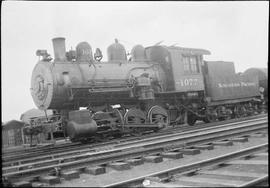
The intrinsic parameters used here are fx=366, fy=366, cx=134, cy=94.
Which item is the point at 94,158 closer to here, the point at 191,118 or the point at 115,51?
the point at 115,51

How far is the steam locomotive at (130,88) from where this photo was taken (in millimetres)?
10508

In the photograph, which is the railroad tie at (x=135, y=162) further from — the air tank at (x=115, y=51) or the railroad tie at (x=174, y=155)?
the air tank at (x=115, y=51)

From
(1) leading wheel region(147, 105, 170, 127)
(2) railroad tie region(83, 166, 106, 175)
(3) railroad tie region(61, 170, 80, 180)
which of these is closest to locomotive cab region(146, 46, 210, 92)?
(1) leading wheel region(147, 105, 170, 127)

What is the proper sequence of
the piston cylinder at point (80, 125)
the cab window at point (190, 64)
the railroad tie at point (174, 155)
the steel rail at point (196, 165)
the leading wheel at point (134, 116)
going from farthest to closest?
the cab window at point (190, 64)
the leading wheel at point (134, 116)
the piston cylinder at point (80, 125)
the railroad tie at point (174, 155)
the steel rail at point (196, 165)

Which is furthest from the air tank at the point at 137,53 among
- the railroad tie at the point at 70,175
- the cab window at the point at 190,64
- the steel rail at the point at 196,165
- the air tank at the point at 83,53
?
the railroad tie at the point at 70,175

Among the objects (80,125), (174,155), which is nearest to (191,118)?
(80,125)

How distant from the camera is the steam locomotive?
10508 millimetres

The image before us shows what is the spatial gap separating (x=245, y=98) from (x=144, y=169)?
38.0 feet

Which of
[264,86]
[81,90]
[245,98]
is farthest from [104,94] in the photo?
[264,86]

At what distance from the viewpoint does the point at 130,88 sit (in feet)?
38.2

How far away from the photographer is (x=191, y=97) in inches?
536

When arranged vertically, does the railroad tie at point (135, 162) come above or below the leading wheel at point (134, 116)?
below

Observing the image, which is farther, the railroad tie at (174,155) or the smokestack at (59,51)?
the smokestack at (59,51)

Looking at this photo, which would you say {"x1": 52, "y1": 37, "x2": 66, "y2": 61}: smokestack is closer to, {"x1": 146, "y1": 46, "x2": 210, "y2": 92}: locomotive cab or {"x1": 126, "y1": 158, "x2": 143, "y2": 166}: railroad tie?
{"x1": 146, "y1": 46, "x2": 210, "y2": 92}: locomotive cab
